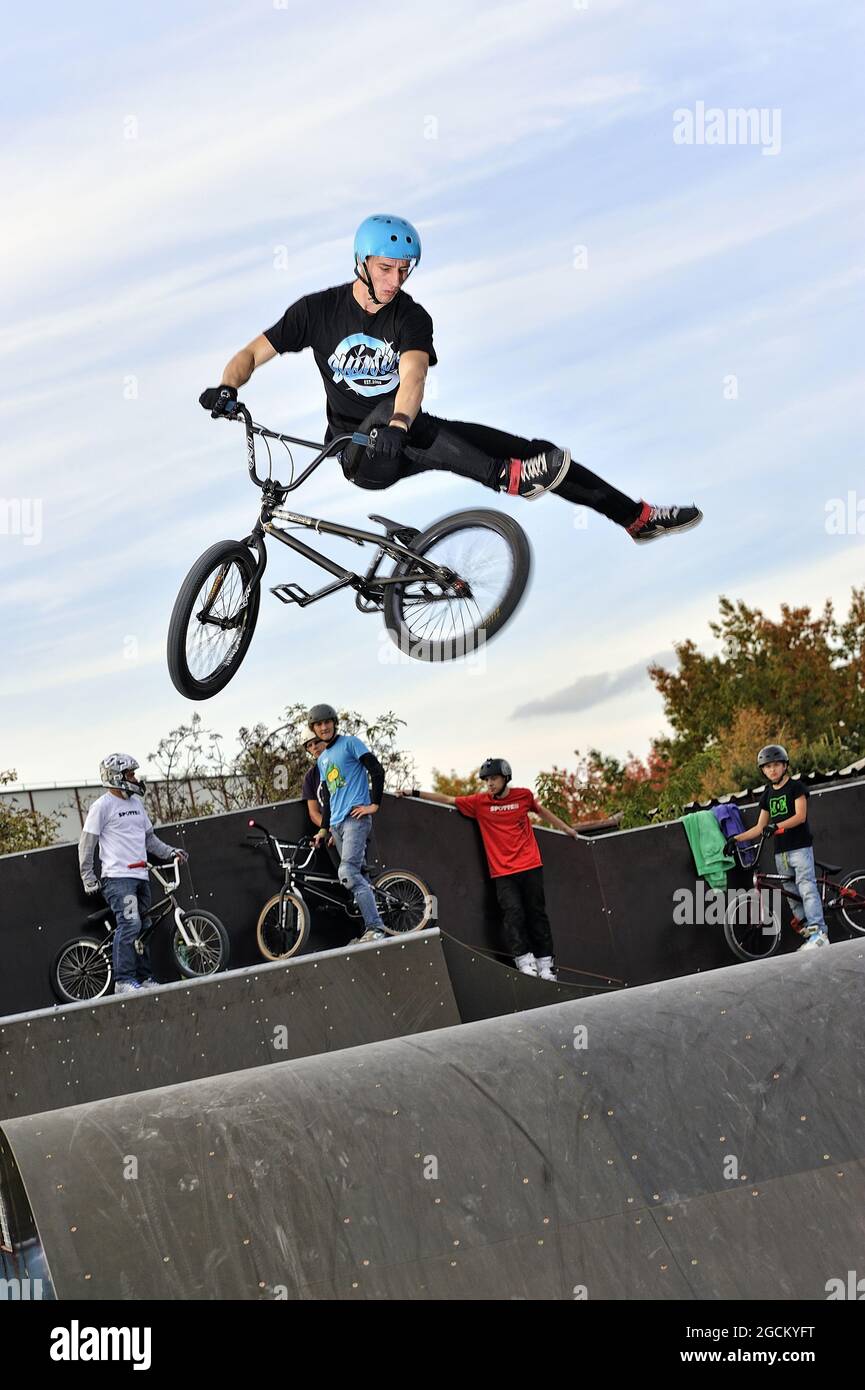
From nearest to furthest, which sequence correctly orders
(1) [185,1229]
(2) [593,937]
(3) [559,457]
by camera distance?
(1) [185,1229] < (3) [559,457] < (2) [593,937]

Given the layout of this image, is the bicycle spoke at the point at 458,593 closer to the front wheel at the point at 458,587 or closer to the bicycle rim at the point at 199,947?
the front wheel at the point at 458,587

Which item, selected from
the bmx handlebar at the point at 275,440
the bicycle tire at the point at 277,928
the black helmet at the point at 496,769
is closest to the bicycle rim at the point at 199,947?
the bicycle tire at the point at 277,928

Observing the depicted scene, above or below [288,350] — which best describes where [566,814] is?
below

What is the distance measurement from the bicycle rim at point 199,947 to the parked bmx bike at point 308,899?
516mm

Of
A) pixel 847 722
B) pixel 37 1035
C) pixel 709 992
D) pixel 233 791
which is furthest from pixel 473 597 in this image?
pixel 847 722

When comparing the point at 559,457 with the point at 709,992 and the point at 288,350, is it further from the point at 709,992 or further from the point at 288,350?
the point at 709,992

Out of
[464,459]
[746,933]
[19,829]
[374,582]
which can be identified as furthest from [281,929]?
[19,829]

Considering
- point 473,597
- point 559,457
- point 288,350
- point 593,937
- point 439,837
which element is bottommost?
point 593,937

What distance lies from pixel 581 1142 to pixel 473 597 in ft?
13.9

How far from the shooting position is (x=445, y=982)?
9625 mm

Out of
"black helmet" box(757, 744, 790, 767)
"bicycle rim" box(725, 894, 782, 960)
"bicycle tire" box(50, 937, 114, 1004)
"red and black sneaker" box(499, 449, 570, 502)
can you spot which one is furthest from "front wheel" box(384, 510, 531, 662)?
"bicycle rim" box(725, 894, 782, 960)

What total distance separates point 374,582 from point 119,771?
3127 millimetres

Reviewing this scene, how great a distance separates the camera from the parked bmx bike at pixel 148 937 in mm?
11492

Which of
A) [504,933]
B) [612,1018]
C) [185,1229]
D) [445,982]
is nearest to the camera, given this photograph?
[185,1229]
